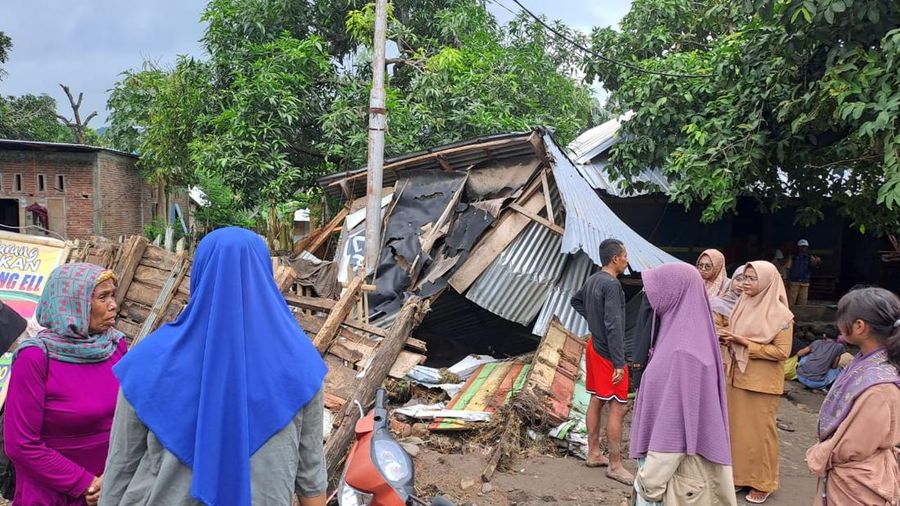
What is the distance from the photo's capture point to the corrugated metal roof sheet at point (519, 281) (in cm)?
733

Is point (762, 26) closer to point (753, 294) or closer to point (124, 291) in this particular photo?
point (753, 294)

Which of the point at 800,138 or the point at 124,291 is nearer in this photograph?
the point at 124,291

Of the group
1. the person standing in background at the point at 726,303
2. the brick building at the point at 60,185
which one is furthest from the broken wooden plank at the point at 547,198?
the brick building at the point at 60,185

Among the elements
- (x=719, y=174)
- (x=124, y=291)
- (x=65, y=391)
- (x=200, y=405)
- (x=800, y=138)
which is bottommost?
(x=124, y=291)

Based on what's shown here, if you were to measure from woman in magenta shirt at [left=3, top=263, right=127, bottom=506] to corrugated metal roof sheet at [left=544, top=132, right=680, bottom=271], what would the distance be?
16.6 feet

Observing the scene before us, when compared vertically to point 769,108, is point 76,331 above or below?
below

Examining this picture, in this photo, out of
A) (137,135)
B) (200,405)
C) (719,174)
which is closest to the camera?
(200,405)

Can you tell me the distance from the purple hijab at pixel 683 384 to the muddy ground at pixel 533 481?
1.91m

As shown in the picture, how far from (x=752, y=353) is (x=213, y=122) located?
9938mm

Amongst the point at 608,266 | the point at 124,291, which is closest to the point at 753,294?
the point at 608,266

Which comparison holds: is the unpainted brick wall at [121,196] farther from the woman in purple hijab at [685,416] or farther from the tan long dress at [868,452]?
the tan long dress at [868,452]

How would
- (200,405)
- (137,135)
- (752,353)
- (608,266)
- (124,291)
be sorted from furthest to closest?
(137,135), (124,291), (608,266), (752,353), (200,405)

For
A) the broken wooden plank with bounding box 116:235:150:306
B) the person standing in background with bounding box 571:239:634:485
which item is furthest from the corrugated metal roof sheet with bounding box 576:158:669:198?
the broken wooden plank with bounding box 116:235:150:306

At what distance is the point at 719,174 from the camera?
7742 mm
